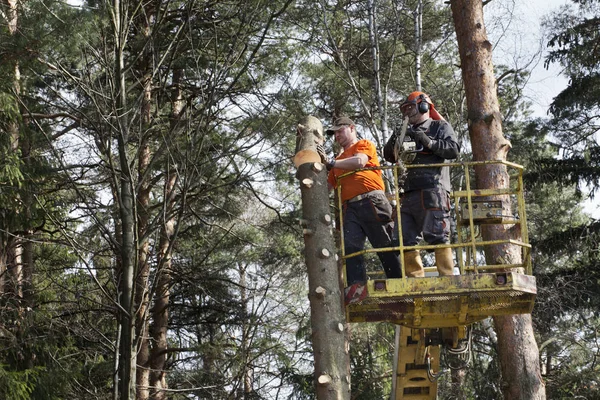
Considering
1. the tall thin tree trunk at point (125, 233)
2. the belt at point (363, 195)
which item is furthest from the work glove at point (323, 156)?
the tall thin tree trunk at point (125, 233)

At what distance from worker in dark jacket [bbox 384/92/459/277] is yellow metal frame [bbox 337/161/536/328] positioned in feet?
0.54

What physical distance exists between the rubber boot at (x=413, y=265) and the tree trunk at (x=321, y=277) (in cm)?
97

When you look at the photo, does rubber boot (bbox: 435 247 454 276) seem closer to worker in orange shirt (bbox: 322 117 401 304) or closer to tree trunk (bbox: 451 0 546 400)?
worker in orange shirt (bbox: 322 117 401 304)

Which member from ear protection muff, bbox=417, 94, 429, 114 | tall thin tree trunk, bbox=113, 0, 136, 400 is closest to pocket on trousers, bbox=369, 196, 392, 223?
ear protection muff, bbox=417, 94, 429, 114

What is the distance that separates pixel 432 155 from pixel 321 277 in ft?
5.62

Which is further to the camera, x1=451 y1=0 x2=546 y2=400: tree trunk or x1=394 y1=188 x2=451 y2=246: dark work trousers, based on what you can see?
x1=451 y1=0 x2=546 y2=400: tree trunk

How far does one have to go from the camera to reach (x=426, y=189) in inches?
300

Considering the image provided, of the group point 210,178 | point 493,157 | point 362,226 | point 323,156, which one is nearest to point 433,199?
point 362,226

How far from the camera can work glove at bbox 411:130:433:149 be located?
7.48 metres

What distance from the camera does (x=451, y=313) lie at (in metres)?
7.60

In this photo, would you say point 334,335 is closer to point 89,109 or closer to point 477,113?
point 477,113

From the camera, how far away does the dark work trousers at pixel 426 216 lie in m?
7.50

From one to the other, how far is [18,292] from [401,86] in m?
9.24

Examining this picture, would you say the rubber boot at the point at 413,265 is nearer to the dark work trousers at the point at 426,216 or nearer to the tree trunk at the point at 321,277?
the dark work trousers at the point at 426,216
